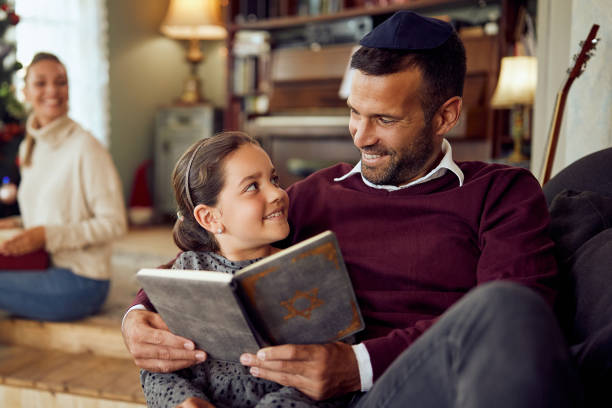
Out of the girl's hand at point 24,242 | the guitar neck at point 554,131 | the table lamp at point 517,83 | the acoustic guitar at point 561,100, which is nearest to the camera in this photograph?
the acoustic guitar at point 561,100

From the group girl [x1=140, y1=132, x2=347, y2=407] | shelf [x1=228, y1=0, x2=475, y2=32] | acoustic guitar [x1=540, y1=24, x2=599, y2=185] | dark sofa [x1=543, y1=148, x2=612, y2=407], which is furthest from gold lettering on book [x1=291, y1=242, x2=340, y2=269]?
shelf [x1=228, y1=0, x2=475, y2=32]

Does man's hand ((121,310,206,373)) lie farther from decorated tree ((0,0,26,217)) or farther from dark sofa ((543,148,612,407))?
decorated tree ((0,0,26,217))

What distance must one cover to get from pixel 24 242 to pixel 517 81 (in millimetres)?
2415

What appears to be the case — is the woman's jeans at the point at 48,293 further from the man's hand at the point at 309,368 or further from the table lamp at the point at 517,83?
the table lamp at the point at 517,83

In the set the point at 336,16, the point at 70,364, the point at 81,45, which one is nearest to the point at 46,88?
the point at 70,364

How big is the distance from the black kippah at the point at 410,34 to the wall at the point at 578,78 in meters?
0.69

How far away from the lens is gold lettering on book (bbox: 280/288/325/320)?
1008 millimetres

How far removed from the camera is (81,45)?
16.5ft

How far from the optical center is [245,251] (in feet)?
4.22

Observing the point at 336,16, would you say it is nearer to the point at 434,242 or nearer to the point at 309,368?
the point at 434,242

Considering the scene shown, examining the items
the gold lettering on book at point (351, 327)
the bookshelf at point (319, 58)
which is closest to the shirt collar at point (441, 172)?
the gold lettering on book at point (351, 327)

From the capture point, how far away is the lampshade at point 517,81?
9.94ft

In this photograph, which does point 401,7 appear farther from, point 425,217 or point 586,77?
point 425,217

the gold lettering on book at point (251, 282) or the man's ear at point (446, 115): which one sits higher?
the man's ear at point (446, 115)
